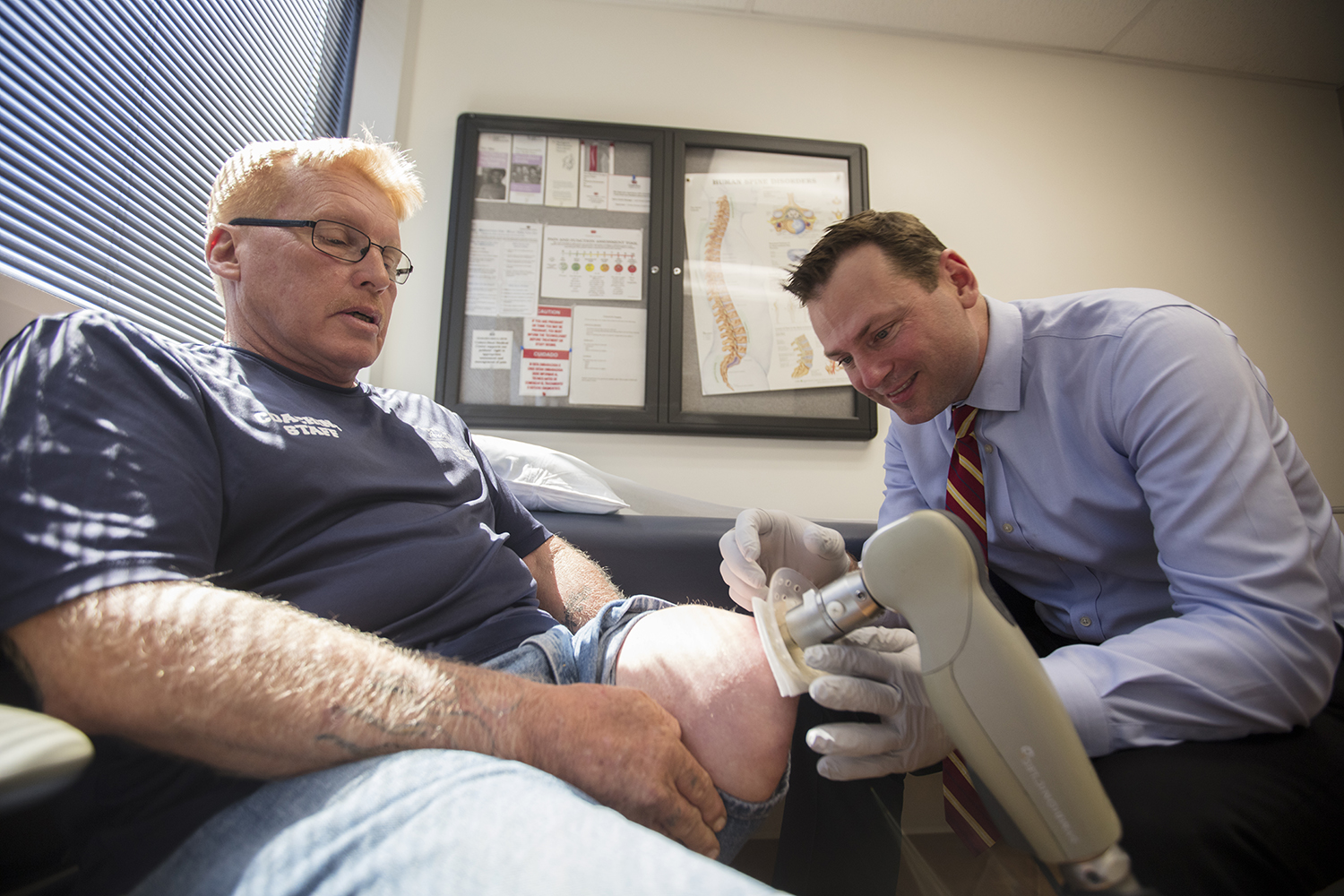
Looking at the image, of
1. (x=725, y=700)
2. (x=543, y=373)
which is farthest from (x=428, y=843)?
(x=543, y=373)

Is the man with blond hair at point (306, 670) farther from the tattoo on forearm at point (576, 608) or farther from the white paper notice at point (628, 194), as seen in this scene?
the white paper notice at point (628, 194)

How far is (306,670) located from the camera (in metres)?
0.56

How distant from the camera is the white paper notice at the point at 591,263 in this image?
2143mm

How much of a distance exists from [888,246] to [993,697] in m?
0.93

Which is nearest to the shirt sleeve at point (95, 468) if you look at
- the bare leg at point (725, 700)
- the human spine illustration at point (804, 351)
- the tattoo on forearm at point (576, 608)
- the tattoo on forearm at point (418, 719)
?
the tattoo on forearm at point (418, 719)

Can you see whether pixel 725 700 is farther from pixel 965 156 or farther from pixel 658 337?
pixel 965 156

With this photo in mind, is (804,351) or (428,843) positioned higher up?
(804,351)

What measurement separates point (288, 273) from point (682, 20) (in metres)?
2.01

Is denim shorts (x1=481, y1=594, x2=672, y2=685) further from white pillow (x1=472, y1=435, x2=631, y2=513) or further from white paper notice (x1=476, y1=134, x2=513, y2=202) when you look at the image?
white paper notice (x1=476, y1=134, x2=513, y2=202)

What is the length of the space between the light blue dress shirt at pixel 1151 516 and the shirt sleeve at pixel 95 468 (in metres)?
0.96

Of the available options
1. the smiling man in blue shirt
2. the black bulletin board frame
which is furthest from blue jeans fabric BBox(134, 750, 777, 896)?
the black bulletin board frame

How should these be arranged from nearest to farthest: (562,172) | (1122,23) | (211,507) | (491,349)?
(211,507) → (491,349) → (562,172) → (1122,23)

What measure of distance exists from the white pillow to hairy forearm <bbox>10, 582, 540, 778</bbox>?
984 mm

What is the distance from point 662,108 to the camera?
2.28m
